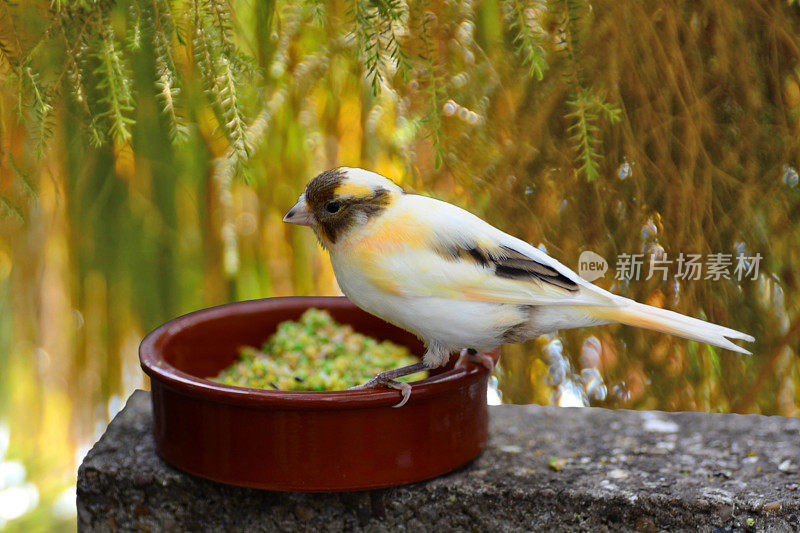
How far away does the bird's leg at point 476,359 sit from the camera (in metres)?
1.17

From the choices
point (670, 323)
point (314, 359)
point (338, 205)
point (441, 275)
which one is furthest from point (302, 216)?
point (670, 323)

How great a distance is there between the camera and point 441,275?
0.99m

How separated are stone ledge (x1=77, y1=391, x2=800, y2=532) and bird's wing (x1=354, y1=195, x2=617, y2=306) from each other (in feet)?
1.07

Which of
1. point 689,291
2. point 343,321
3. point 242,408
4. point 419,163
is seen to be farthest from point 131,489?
point 689,291

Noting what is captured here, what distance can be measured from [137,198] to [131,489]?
0.53m

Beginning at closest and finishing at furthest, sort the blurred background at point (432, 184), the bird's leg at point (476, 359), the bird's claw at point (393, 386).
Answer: the bird's claw at point (393, 386), the bird's leg at point (476, 359), the blurred background at point (432, 184)

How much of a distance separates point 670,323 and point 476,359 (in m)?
0.30

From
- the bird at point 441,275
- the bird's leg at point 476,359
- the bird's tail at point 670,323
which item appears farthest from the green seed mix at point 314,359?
the bird's tail at point 670,323

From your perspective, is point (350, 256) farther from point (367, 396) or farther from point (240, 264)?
point (240, 264)

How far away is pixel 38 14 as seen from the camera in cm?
134

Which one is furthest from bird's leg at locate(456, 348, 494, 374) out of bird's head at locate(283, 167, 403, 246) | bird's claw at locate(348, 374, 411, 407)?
bird's head at locate(283, 167, 403, 246)

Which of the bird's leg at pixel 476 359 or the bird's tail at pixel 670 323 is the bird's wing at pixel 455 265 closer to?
the bird's tail at pixel 670 323

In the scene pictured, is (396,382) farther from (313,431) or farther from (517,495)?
(517,495)

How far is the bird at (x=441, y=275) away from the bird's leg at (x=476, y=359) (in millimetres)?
141
